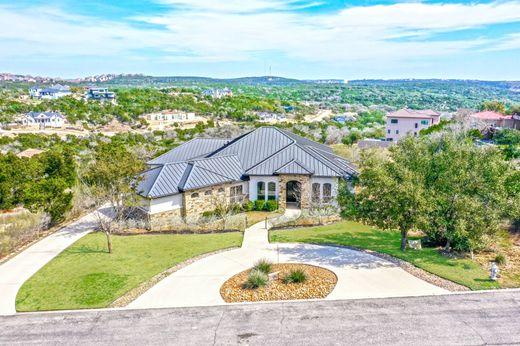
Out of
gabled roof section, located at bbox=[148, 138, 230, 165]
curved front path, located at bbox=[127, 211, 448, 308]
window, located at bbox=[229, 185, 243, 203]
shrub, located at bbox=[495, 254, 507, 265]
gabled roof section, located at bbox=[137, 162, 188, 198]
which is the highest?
gabled roof section, located at bbox=[148, 138, 230, 165]

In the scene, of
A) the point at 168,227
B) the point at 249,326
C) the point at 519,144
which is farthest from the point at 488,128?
the point at 249,326

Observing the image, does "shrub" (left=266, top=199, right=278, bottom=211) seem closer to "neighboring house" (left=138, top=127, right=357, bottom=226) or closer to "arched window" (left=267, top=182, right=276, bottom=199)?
"neighboring house" (left=138, top=127, right=357, bottom=226)

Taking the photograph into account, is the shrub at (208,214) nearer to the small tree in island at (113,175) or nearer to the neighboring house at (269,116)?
the small tree in island at (113,175)

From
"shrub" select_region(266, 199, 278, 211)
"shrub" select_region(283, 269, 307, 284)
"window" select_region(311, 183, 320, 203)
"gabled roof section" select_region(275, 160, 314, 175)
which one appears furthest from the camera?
"window" select_region(311, 183, 320, 203)

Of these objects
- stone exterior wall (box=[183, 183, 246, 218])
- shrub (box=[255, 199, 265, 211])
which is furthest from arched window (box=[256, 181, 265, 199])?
stone exterior wall (box=[183, 183, 246, 218])

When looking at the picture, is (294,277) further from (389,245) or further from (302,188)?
(302,188)

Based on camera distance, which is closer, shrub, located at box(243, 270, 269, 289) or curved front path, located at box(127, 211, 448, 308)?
curved front path, located at box(127, 211, 448, 308)
